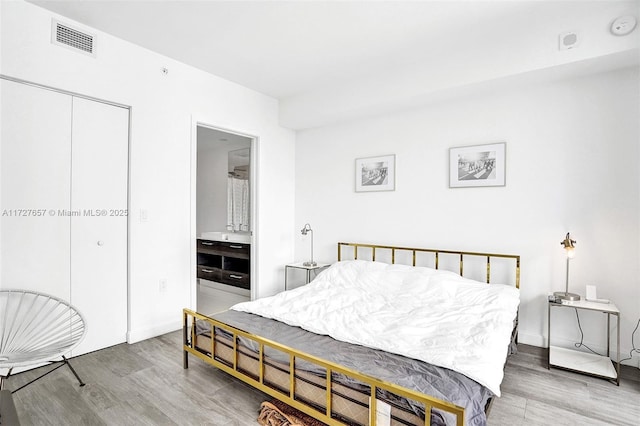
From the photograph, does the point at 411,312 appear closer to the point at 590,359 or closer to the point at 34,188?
the point at 590,359

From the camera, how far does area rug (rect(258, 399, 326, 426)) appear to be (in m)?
1.90

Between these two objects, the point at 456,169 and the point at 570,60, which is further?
the point at 456,169

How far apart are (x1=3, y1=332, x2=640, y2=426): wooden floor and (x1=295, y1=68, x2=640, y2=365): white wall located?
0.69 m

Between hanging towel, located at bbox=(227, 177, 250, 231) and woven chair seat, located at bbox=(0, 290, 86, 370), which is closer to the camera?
woven chair seat, located at bbox=(0, 290, 86, 370)

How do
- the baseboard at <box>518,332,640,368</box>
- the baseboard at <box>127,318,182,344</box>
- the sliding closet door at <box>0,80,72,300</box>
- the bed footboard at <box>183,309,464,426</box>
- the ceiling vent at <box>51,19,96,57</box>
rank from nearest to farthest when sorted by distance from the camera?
the bed footboard at <box>183,309,464,426</box>, the sliding closet door at <box>0,80,72,300</box>, the ceiling vent at <box>51,19,96,57</box>, the baseboard at <box>518,332,640,368</box>, the baseboard at <box>127,318,182,344</box>

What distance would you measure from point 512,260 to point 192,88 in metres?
3.67

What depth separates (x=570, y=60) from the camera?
8.51 ft

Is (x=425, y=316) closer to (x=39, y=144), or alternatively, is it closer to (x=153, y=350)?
(x=153, y=350)

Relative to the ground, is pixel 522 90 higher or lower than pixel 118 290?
higher

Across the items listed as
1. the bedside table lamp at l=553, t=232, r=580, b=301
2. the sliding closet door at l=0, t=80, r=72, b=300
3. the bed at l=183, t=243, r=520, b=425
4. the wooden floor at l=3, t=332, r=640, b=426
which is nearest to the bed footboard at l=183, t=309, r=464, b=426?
the bed at l=183, t=243, r=520, b=425

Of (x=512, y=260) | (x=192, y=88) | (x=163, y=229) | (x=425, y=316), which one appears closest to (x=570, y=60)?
(x=512, y=260)

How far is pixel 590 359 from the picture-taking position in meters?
2.71

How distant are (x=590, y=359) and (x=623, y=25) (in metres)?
2.55

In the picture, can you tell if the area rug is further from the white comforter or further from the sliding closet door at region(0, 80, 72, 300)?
the sliding closet door at region(0, 80, 72, 300)
